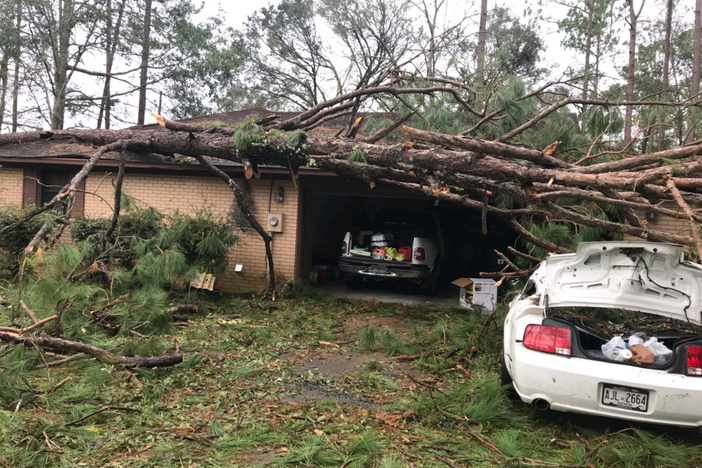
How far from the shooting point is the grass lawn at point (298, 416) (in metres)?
3.46

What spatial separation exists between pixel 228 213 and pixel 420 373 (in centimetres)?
596

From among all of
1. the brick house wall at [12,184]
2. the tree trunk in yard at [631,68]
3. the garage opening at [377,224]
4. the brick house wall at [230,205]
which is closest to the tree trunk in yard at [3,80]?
the brick house wall at [12,184]

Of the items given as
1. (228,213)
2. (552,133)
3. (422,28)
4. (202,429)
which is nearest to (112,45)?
(422,28)

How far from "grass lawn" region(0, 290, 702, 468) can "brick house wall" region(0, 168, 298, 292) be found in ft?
12.2

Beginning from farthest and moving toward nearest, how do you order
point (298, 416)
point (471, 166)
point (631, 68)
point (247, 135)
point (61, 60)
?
point (61, 60) → point (631, 68) → point (247, 135) → point (471, 166) → point (298, 416)

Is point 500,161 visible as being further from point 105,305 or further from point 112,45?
point 112,45

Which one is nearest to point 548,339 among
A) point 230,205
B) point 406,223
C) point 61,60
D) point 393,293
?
point 393,293

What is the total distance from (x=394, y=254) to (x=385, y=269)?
0.35m

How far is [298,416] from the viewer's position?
418cm

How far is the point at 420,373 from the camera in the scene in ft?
18.2

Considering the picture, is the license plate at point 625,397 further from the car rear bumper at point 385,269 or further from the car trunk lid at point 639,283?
the car rear bumper at point 385,269

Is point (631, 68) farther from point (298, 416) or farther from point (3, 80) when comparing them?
point (3, 80)

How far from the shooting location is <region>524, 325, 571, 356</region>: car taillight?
12.7ft

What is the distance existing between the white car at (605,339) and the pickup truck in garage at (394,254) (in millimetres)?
5251
